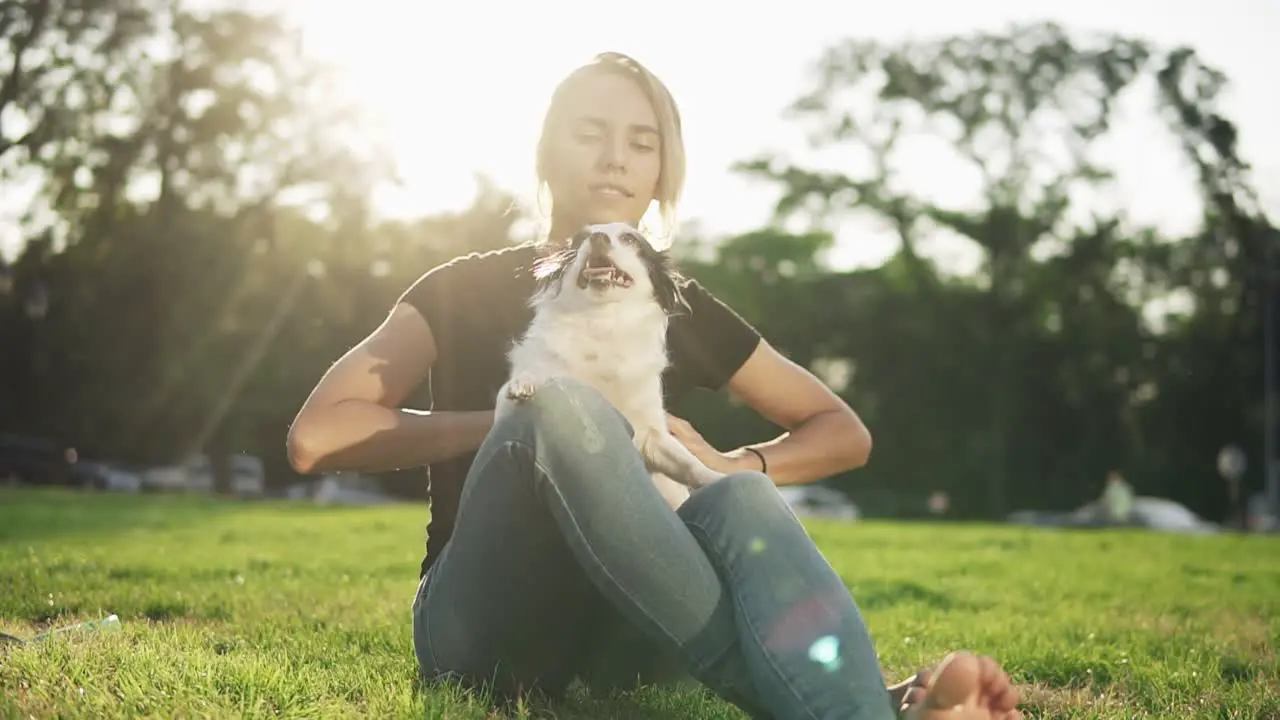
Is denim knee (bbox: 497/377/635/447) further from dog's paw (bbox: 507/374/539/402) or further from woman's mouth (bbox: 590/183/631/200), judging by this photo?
woman's mouth (bbox: 590/183/631/200)

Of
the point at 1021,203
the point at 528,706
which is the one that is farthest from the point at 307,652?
the point at 1021,203

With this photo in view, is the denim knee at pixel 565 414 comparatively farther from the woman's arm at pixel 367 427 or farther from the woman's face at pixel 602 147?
the woman's face at pixel 602 147

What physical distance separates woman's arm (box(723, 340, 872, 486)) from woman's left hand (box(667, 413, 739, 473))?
13cm

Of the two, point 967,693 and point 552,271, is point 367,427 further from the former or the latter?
point 967,693

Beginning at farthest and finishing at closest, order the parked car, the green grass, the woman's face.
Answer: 1. the parked car
2. the woman's face
3. the green grass

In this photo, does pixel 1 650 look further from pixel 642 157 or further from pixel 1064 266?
pixel 1064 266

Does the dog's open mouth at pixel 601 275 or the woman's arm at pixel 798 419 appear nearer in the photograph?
the dog's open mouth at pixel 601 275

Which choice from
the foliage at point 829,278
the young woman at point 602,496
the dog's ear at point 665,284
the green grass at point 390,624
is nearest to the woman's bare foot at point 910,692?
the young woman at point 602,496

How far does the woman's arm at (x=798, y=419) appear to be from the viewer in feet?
13.1

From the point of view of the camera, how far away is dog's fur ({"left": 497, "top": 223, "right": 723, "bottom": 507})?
3.58m

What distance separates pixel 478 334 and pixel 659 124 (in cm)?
105

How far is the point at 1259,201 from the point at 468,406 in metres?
37.0

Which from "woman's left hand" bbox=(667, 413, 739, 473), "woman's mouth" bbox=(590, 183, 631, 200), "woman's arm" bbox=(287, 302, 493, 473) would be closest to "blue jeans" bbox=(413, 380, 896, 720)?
"woman's arm" bbox=(287, 302, 493, 473)

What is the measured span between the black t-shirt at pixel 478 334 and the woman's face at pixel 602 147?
376 millimetres
